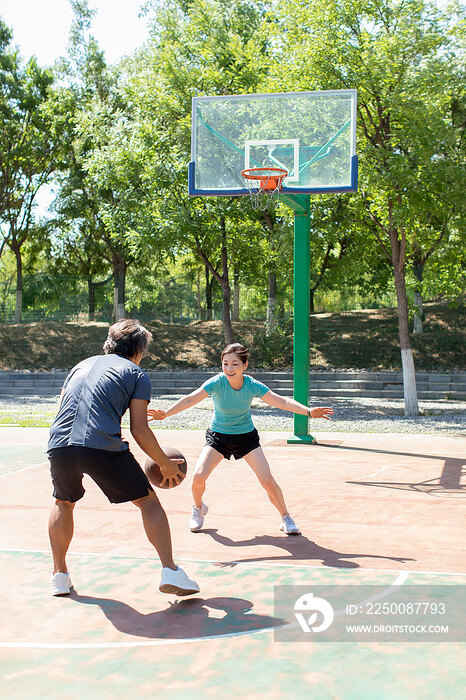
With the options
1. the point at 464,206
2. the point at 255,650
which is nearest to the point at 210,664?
the point at 255,650

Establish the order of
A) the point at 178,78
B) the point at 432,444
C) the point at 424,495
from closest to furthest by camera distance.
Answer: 1. the point at 424,495
2. the point at 432,444
3. the point at 178,78

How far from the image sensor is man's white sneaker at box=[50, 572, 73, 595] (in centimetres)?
466

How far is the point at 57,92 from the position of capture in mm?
29391

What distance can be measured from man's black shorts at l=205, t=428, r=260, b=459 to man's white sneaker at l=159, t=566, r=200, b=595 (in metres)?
1.83

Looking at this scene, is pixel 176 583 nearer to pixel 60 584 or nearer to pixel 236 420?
pixel 60 584

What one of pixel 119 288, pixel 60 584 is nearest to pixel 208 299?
pixel 119 288

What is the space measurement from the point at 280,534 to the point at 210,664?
2.74 meters

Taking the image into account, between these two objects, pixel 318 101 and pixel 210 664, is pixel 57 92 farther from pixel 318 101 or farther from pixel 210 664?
pixel 210 664

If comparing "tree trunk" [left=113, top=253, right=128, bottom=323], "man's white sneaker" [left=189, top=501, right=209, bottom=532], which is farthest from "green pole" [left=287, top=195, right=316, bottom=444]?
"tree trunk" [left=113, top=253, right=128, bottom=323]

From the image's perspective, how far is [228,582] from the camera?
16.3 ft

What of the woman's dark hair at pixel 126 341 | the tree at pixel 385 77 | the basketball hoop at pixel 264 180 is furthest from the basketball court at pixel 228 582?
the tree at pixel 385 77

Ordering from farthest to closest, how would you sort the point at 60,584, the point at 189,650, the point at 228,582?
1. the point at 228,582
2. the point at 60,584
3. the point at 189,650

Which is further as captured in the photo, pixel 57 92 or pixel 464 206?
pixel 57 92

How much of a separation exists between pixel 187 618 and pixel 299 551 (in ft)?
5.45
